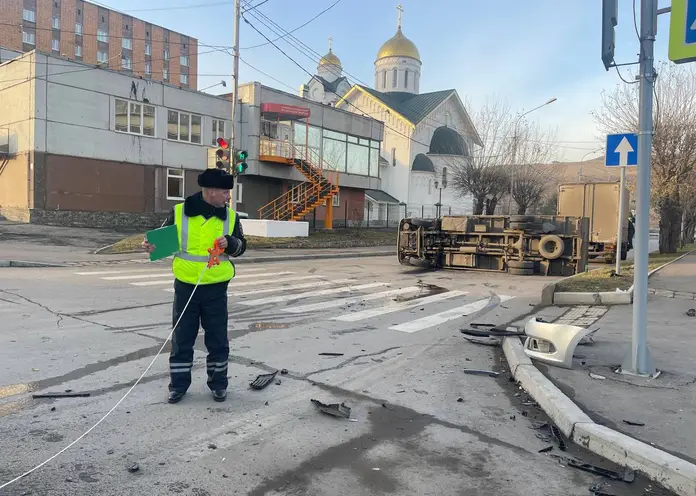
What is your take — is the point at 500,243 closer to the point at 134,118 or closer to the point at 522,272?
the point at 522,272

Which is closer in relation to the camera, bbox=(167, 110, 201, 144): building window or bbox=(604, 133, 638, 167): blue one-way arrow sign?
bbox=(604, 133, 638, 167): blue one-way arrow sign

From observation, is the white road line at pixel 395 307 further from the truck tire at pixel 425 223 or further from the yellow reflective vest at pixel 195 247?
the truck tire at pixel 425 223

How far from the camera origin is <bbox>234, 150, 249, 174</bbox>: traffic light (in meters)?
17.1

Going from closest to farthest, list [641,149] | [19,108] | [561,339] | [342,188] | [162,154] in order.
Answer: [641,149] < [561,339] < [19,108] < [162,154] < [342,188]

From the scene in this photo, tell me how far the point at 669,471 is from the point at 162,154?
91.9 ft

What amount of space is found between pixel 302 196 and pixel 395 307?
23.2 metres

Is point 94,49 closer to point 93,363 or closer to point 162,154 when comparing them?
point 162,154

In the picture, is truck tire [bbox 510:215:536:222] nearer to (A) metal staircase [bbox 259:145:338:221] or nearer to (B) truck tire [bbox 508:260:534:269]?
(B) truck tire [bbox 508:260:534:269]

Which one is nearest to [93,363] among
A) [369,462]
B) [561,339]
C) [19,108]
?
[369,462]

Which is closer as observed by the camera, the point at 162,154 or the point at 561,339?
the point at 561,339

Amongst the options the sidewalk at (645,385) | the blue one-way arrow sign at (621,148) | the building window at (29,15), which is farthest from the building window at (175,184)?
the building window at (29,15)

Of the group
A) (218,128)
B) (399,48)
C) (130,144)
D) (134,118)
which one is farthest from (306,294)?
(399,48)

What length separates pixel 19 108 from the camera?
23.7m

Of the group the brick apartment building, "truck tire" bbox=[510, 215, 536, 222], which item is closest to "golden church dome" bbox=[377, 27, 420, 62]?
the brick apartment building
